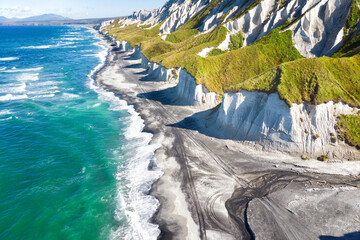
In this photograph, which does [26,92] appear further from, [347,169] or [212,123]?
[347,169]

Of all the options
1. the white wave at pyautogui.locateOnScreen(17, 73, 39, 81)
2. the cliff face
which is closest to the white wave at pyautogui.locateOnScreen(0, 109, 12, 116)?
the white wave at pyautogui.locateOnScreen(17, 73, 39, 81)

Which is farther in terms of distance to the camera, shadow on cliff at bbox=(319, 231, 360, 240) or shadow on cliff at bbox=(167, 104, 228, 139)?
shadow on cliff at bbox=(167, 104, 228, 139)

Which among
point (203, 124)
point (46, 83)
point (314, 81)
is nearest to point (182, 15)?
point (46, 83)

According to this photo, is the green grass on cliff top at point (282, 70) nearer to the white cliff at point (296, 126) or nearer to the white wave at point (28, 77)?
the white cliff at point (296, 126)

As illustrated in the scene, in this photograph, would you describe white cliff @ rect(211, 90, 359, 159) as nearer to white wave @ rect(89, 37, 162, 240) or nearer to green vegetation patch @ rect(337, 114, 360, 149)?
green vegetation patch @ rect(337, 114, 360, 149)

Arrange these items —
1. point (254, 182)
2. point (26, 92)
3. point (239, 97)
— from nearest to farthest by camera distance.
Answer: point (254, 182) → point (239, 97) → point (26, 92)

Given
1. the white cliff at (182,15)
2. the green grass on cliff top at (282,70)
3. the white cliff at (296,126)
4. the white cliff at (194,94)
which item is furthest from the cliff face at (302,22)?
the white cliff at (182,15)

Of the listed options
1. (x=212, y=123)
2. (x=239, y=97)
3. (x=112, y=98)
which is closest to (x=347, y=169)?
(x=239, y=97)
